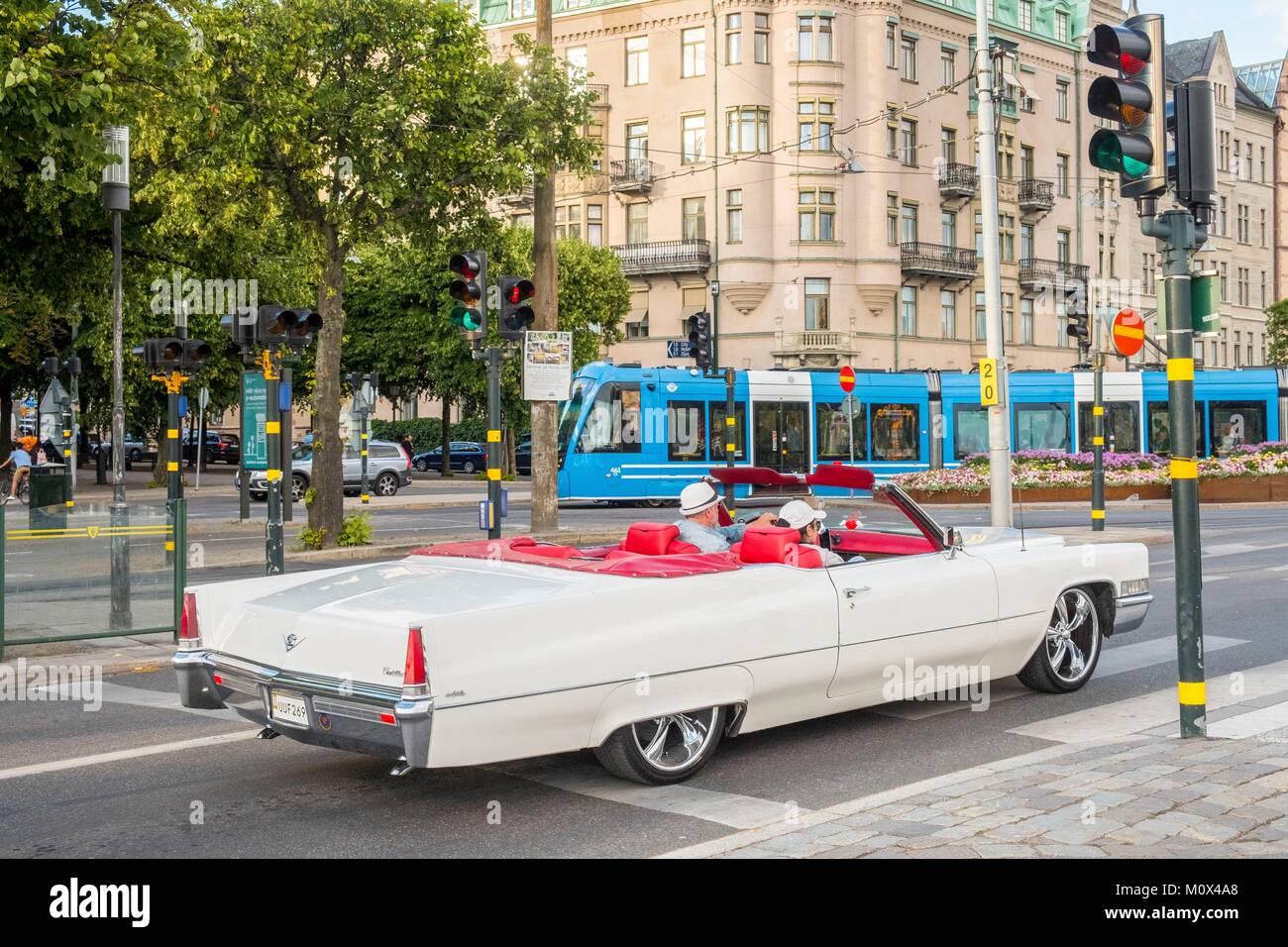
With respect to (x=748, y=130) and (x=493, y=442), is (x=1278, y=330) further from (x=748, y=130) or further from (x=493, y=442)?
(x=493, y=442)

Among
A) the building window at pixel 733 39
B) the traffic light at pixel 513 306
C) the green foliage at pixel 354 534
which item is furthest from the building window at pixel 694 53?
the traffic light at pixel 513 306

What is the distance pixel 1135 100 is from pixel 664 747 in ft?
12.3

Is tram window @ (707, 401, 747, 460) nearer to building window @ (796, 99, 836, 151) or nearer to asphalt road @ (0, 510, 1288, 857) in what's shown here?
building window @ (796, 99, 836, 151)

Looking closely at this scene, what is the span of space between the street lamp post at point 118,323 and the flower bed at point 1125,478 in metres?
16.8

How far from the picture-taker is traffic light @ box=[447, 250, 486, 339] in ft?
47.8

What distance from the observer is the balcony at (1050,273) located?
6006 cm

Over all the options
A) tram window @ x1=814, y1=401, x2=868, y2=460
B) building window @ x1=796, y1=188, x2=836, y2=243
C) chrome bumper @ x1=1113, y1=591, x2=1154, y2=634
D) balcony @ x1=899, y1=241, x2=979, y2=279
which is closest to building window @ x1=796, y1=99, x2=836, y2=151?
building window @ x1=796, y1=188, x2=836, y2=243

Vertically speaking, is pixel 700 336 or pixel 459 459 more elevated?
pixel 700 336

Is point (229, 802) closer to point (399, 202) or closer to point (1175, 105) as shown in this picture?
point (1175, 105)

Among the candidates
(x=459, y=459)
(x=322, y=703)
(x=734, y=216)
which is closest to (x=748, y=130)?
(x=734, y=216)

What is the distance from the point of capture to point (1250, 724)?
722cm

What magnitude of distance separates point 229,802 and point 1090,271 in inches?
2427

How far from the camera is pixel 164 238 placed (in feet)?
73.6
